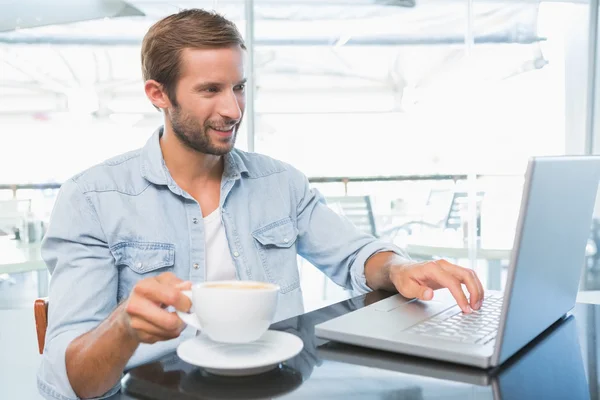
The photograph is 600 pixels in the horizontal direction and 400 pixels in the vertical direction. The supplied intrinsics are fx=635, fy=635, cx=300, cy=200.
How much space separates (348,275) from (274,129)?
9.85 ft

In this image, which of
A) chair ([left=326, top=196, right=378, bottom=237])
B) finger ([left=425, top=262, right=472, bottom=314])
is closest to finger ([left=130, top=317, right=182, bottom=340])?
finger ([left=425, top=262, right=472, bottom=314])

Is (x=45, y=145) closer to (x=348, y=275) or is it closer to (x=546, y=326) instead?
(x=348, y=275)

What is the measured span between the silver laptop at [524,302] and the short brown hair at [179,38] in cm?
60

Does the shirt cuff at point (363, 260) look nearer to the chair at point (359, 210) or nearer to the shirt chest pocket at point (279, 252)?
the shirt chest pocket at point (279, 252)

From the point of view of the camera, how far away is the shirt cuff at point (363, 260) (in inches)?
45.1

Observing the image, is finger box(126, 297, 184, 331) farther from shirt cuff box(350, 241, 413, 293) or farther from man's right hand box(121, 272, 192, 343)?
shirt cuff box(350, 241, 413, 293)

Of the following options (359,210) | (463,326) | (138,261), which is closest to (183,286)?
(463,326)

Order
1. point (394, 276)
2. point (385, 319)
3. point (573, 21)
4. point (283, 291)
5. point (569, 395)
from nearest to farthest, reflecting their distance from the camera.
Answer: point (569, 395)
point (385, 319)
point (394, 276)
point (283, 291)
point (573, 21)

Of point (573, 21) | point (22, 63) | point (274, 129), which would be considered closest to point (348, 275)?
point (274, 129)

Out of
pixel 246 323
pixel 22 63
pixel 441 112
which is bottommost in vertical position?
pixel 246 323

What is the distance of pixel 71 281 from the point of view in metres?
0.91

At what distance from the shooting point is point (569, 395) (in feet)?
1.93

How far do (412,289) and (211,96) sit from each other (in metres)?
0.52

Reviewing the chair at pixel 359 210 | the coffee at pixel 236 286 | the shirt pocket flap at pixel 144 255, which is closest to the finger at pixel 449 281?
the coffee at pixel 236 286
